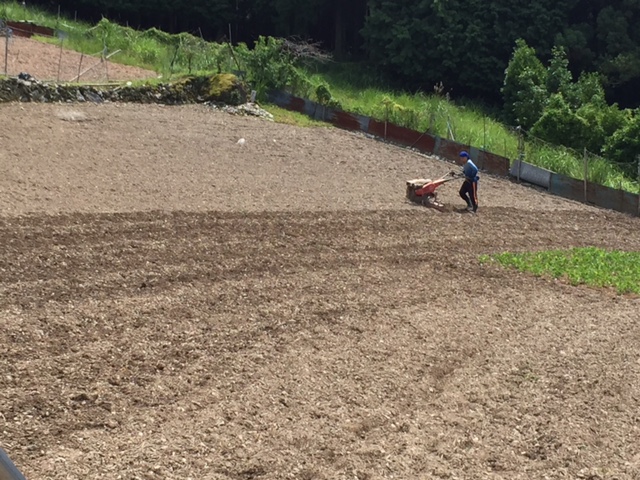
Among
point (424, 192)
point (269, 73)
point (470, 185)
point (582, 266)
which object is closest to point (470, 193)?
point (470, 185)

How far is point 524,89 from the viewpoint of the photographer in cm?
4159

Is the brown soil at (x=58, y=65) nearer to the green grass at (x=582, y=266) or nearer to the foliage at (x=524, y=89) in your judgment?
the foliage at (x=524, y=89)

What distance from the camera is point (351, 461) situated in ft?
29.8

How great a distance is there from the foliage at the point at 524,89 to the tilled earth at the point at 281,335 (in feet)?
58.2

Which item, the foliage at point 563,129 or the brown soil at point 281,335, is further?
the foliage at point 563,129

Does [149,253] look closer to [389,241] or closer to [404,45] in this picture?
[389,241]

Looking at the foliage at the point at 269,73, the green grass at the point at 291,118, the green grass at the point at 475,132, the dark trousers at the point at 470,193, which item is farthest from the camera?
the foliage at the point at 269,73

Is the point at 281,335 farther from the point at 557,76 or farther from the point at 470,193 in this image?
the point at 557,76

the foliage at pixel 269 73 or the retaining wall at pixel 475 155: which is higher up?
the foliage at pixel 269 73

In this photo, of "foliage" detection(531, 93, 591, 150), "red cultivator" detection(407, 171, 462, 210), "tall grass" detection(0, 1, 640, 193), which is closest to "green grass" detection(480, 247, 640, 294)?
"red cultivator" detection(407, 171, 462, 210)

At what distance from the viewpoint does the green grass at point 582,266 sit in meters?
17.6

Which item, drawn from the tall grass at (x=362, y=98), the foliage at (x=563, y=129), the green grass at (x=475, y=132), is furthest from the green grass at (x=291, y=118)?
the foliage at (x=563, y=129)

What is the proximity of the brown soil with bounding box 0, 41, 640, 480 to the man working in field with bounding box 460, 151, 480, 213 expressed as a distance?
0.39 meters

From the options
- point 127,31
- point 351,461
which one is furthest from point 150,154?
point 127,31
